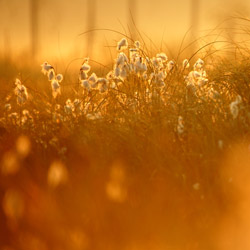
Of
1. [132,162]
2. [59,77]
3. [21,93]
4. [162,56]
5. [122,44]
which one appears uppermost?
[122,44]

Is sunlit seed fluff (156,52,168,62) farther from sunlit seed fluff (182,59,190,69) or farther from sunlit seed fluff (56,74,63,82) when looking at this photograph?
sunlit seed fluff (56,74,63,82)

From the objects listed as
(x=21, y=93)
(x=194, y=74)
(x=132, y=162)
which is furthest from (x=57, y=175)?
(x=194, y=74)

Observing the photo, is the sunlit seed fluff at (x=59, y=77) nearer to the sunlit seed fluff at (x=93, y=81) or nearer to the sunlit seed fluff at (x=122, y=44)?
the sunlit seed fluff at (x=93, y=81)

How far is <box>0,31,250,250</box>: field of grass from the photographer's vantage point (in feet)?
7.61

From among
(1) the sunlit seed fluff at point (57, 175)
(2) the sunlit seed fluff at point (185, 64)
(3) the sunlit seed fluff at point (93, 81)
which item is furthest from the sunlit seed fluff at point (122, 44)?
(1) the sunlit seed fluff at point (57, 175)

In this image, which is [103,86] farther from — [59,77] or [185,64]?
[185,64]

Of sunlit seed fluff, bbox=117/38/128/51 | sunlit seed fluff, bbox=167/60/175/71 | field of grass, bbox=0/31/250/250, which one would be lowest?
field of grass, bbox=0/31/250/250

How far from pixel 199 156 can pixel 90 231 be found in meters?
0.85

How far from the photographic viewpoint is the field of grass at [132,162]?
2.32m

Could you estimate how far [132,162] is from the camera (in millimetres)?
2955

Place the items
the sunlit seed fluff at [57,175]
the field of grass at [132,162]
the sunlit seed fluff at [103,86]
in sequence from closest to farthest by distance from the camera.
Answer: the field of grass at [132,162], the sunlit seed fluff at [57,175], the sunlit seed fluff at [103,86]

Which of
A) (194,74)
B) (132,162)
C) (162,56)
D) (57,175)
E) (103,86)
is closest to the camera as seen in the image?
(57,175)

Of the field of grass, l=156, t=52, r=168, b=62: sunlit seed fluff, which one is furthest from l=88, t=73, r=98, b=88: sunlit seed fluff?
l=156, t=52, r=168, b=62: sunlit seed fluff

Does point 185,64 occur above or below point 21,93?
above
